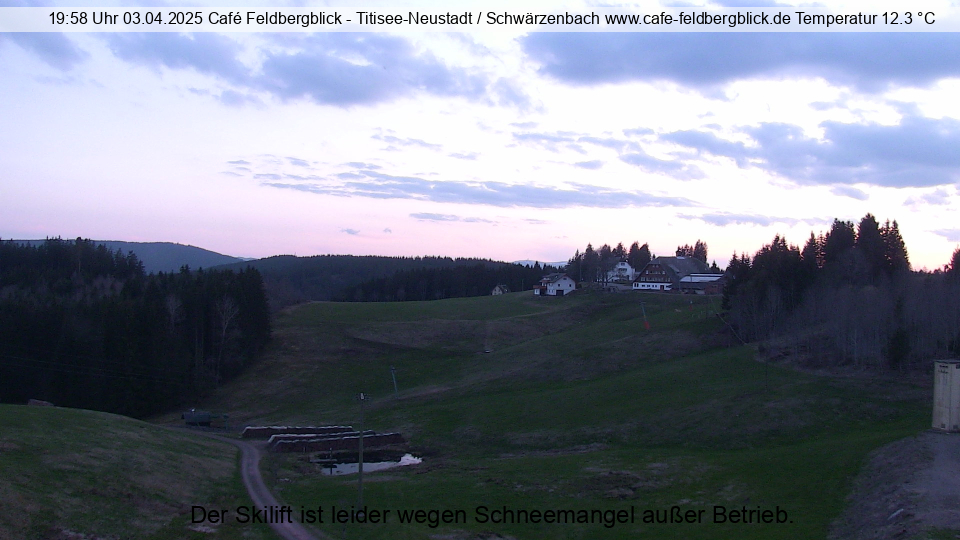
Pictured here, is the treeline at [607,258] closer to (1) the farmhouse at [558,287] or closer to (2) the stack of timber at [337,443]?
(1) the farmhouse at [558,287]

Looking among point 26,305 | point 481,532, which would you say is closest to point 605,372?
point 481,532

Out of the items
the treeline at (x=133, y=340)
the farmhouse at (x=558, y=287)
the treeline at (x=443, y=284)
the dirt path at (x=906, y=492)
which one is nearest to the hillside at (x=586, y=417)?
the dirt path at (x=906, y=492)

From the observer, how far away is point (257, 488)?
110ft

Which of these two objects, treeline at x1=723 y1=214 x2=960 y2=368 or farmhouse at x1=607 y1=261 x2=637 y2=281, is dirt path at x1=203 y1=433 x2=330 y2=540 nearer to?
treeline at x1=723 y1=214 x2=960 y2=368

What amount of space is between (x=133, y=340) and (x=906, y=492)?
235 feet

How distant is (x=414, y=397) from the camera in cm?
6262

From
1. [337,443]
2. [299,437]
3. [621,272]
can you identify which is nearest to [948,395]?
[337,443]

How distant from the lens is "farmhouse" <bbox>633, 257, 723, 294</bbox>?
109250mm

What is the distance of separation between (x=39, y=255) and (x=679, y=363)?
380 feet

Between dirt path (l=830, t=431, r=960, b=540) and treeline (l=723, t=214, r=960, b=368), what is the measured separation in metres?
17.1

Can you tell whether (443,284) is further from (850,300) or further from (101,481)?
(101,481)

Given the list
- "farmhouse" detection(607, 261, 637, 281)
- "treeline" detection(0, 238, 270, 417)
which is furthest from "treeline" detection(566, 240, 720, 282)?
"treeline" detection(0, 238, 270, 417)

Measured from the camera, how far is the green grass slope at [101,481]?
2262cm

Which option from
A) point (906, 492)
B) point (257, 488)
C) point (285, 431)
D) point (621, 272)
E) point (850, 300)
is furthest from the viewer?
point (621, 272)
